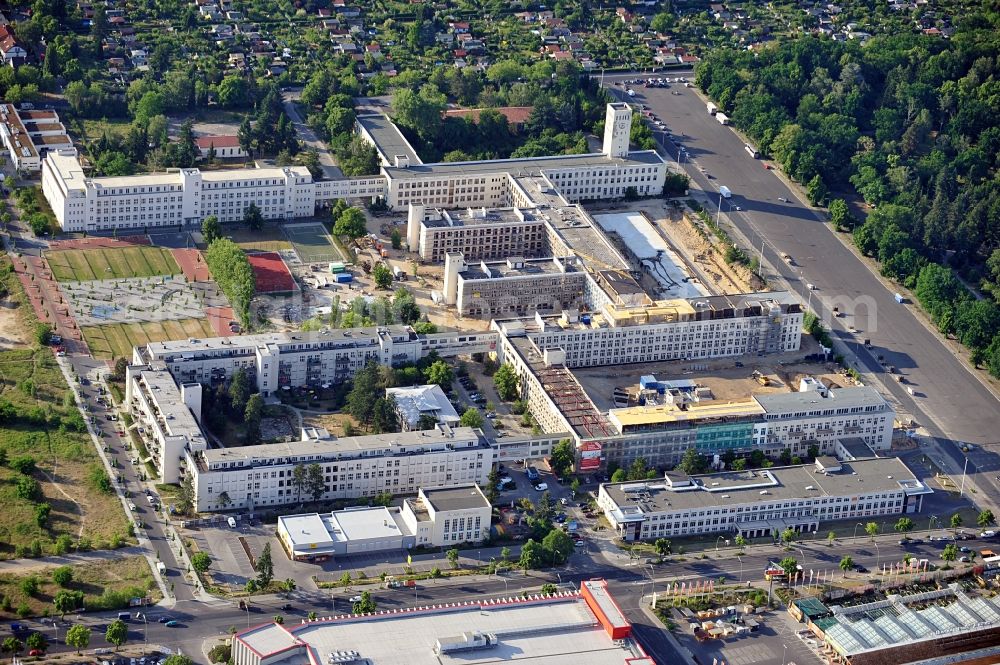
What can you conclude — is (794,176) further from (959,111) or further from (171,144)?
(171,144)

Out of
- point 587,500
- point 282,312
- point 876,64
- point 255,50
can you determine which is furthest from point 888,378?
point 255,50

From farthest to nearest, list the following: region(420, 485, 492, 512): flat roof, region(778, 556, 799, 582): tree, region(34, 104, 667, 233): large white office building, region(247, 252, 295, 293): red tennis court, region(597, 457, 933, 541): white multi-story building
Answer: region(34, 104, 667, 233): large white office building < region(247, 252, 295, 293): red tennis court < region(597, 457, 933, 541): white multi-story building < region(420, 485, 492, 512): flat roof < region(778, 556, 799, 582): tree

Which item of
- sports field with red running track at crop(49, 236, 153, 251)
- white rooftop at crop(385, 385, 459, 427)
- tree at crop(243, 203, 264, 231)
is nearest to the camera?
white rooftop at crop(385, 385, 459, 427)

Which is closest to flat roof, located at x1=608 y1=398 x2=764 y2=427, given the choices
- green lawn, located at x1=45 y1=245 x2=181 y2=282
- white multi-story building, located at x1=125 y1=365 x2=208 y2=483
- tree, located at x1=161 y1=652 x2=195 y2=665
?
white multi-story building, located at x1=125 y1=365 x2=208 y2=483

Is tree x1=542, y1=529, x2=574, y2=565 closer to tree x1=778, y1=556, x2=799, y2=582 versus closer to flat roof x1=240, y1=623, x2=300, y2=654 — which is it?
tree x1=778, y1=556, x2=799, y2=582

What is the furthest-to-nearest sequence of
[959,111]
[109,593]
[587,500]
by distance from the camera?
[959,111]
[587,500]
[109,593]

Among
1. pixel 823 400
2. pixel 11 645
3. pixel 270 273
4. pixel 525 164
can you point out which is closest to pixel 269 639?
pixel 11 645
